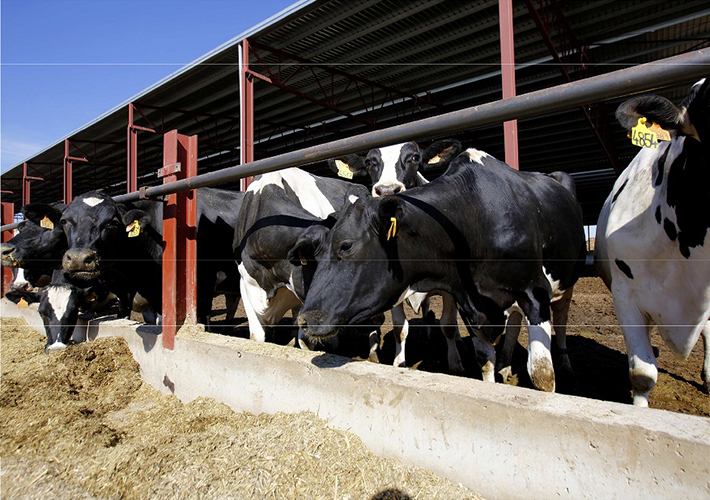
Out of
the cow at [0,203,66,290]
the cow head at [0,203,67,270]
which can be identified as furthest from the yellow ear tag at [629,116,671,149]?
the cow head at [0,203,67,270]

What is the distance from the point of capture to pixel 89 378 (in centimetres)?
328

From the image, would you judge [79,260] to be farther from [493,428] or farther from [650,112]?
[650,112]

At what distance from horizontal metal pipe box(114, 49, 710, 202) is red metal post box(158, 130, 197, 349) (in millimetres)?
1223

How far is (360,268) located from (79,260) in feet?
8.30

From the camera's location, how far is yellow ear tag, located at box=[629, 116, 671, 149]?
68.1 inches

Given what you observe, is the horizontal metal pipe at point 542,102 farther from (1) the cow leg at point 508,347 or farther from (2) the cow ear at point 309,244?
(1) the cow leg at point 508,347

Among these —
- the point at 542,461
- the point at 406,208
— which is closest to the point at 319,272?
the point at 406,208

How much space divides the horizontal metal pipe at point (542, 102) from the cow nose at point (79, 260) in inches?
82.1

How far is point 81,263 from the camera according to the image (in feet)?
11.9

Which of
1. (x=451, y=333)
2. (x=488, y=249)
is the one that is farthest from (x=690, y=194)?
(x=451, y=333)

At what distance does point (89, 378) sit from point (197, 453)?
5.56ft

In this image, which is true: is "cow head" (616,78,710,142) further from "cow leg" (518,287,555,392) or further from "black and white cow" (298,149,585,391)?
"cow leg" (518,287,555,392)

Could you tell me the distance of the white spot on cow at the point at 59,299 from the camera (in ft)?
14.6

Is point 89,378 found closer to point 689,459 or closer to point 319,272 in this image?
point 319,272
